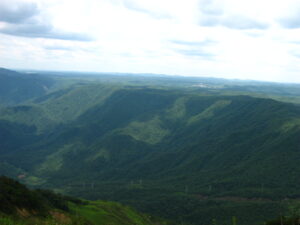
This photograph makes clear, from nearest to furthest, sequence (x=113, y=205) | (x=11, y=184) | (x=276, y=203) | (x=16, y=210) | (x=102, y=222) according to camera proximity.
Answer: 1. (x=16, y=210)
2. (x=11, y=184)
3. (x=102, y=222)
4. (x=113, y=205)
5. (x=276, y=203)

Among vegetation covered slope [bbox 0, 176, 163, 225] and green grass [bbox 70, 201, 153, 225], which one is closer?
vegetation covered slope [bbox 0, 176, 163, 225]

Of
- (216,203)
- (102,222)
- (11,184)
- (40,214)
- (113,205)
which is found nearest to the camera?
(40,214)

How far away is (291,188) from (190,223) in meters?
66.8

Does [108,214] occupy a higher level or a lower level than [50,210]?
lower

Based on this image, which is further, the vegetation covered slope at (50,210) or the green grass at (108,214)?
the green grass at (108,214)

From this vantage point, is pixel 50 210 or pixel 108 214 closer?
pixel 50 210

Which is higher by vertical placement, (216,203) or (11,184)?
(11,184)

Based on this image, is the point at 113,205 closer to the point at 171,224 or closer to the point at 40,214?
the point at 171,224

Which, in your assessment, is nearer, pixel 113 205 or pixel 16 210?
pixel 16 210

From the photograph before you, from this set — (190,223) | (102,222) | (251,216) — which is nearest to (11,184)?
(102,222)

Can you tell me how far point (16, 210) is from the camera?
72.2 metres

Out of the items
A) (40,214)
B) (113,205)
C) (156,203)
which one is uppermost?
(40,214)

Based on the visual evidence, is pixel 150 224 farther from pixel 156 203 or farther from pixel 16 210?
pixel 16 210

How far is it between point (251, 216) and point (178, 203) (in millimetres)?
48266
